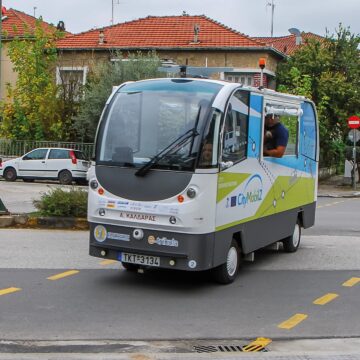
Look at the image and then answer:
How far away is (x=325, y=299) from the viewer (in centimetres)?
741

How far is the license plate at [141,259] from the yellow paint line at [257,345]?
1.86m

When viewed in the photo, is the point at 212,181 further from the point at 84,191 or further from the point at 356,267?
the point at 84,191

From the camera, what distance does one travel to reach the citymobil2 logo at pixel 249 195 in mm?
7700

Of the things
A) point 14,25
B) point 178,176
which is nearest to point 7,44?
point 14,25

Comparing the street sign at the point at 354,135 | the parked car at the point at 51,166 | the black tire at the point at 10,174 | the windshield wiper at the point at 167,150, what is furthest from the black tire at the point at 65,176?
the windshield wiper at the point at 167,150

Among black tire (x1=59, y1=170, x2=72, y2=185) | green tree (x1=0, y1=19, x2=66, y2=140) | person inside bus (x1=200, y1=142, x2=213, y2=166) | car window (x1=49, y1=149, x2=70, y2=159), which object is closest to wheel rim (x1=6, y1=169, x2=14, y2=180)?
car window (x1=49, y1=149, x2=70, y2=159)

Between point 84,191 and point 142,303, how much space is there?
19.5 feet

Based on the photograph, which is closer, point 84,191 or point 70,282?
point 70,282

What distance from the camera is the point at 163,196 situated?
7160mm

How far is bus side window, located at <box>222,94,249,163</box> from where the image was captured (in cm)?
748

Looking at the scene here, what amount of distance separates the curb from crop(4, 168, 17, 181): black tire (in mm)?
15218

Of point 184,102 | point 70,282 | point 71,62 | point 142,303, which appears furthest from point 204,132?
point 71,62

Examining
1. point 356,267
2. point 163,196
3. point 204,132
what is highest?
point 204,132

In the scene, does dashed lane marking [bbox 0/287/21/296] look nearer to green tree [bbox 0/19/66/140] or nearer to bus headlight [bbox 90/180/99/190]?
bus headlight [bbox 90/180/99/190]
